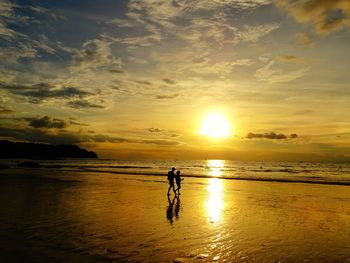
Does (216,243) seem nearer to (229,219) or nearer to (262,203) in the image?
(229,219)

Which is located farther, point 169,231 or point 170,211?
point 170,211

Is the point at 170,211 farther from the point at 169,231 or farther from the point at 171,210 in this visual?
the point at 169,231

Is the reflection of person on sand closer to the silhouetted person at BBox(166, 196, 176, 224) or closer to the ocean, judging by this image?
the silhouetted person at BBox(166, 196, 176, 224)

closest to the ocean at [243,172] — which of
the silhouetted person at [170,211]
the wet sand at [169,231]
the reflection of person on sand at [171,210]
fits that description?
the reflection of person on sand at [171,210]

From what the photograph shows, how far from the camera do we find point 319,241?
492 inches

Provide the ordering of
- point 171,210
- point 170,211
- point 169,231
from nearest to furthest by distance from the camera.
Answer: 1. point 169,231
2. point 170,211
3. point 171,210

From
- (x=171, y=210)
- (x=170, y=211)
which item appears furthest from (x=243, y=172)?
(x=170, y=211)

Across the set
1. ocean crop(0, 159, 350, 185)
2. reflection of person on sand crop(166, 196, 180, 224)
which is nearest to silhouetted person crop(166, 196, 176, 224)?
reflection of person on sand crop(166, 196, 180, 224)

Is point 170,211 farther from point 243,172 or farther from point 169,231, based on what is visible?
point 243,172

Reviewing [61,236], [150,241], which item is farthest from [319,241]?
[61,236]

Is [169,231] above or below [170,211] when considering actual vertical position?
below

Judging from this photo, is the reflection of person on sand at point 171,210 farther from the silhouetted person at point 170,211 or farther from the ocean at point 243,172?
the ocean at point 243,172

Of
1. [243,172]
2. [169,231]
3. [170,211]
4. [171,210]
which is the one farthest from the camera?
[243,172]

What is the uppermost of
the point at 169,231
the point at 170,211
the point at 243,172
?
the point at 243,172
